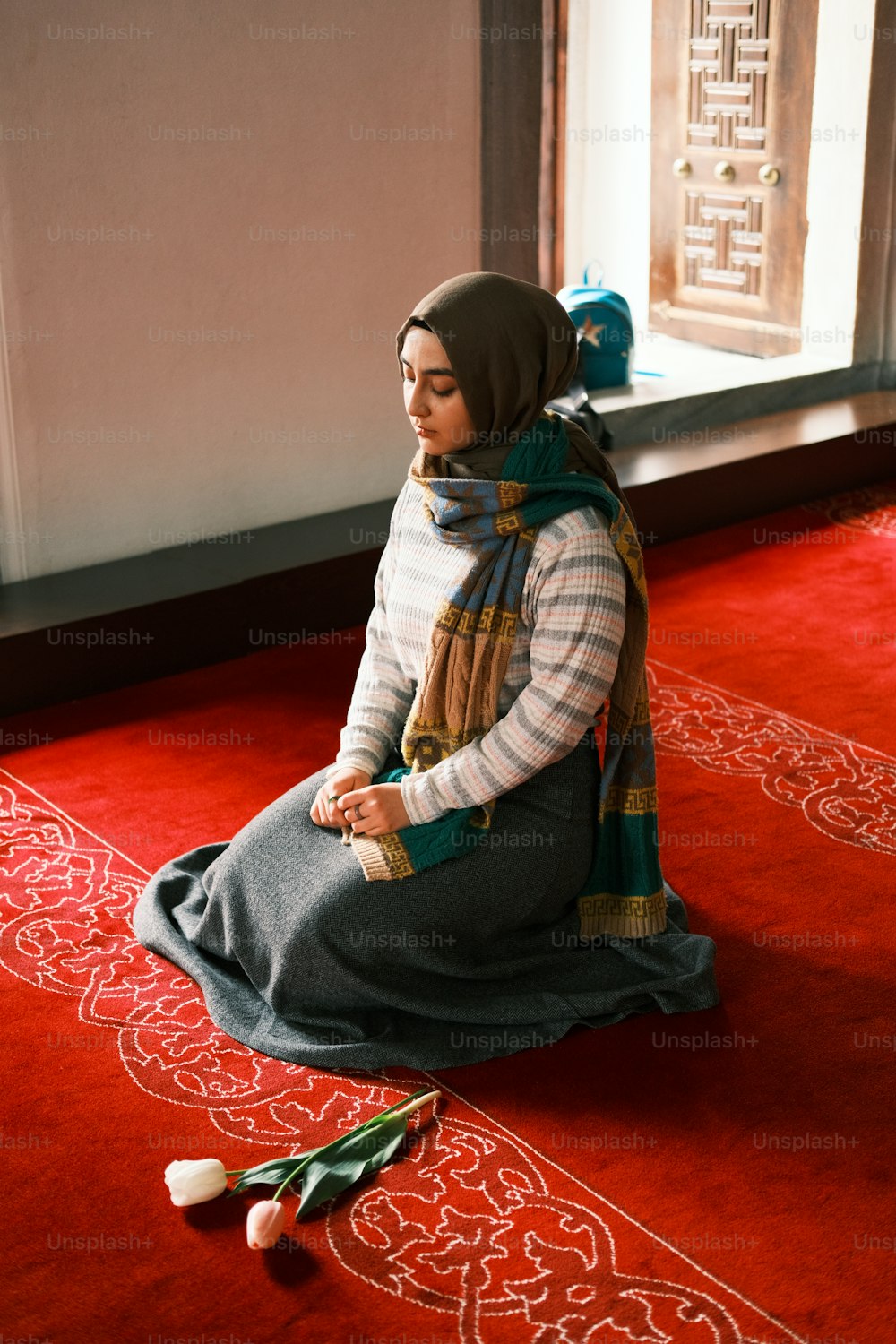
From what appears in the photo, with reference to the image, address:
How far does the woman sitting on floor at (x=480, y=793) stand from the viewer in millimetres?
2301

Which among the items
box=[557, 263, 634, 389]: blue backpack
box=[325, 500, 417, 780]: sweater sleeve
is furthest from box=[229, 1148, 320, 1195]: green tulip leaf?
box=[557, 263, 634, 389]: blue backpack

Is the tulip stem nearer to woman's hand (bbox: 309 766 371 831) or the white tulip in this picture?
the white tulip

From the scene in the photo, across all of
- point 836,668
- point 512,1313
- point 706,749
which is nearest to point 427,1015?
point 512,1313

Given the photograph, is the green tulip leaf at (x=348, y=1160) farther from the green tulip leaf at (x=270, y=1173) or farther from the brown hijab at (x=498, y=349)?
the brown hijab at (x=498, y=349)

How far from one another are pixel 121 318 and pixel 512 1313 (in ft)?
10.1

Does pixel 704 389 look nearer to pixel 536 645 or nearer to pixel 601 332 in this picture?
pixel 601 332

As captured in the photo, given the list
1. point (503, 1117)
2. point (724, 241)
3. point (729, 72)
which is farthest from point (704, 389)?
point (503, 1117)

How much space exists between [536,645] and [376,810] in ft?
1.24

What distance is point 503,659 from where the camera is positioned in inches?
93.8

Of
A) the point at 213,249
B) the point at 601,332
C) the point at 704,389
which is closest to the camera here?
the point at 213,249

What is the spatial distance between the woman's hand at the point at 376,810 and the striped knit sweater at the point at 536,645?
15mm

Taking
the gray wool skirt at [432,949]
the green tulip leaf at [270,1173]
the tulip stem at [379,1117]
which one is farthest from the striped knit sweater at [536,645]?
the green tulip leaf at [270,1173]

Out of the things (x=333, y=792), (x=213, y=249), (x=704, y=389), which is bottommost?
(x=333, y=792)

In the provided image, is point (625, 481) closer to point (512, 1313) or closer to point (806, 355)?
point (806, 355)
